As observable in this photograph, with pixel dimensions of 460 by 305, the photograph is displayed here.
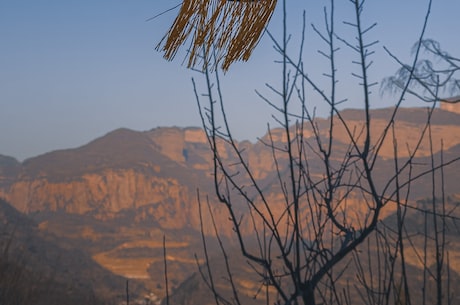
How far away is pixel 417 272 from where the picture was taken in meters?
31.3

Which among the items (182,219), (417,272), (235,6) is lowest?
(182,219)

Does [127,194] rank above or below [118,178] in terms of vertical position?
below

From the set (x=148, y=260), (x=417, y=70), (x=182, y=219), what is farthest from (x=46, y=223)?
(x=417, y=70)

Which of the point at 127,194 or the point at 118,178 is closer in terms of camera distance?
the point at 118,178

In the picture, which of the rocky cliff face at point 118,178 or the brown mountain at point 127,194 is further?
the rocky cliff face at point 118,178

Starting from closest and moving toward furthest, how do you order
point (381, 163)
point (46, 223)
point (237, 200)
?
1. point (46, 223)
2. point (381, 163)
3. point (237, 200)

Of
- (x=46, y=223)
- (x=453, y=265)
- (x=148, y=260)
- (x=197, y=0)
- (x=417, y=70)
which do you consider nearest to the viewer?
(x=197, y=0)

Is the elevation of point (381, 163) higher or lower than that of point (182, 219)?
higher

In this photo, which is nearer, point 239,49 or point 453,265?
point 239,49

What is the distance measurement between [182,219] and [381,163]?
169 feet

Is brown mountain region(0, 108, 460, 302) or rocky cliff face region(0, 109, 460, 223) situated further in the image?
rocky cliff face region(0, 109, 460, 223)

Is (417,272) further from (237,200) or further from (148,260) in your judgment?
(237,200)

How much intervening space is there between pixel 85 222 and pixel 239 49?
372 ft

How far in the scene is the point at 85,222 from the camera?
110 metres
